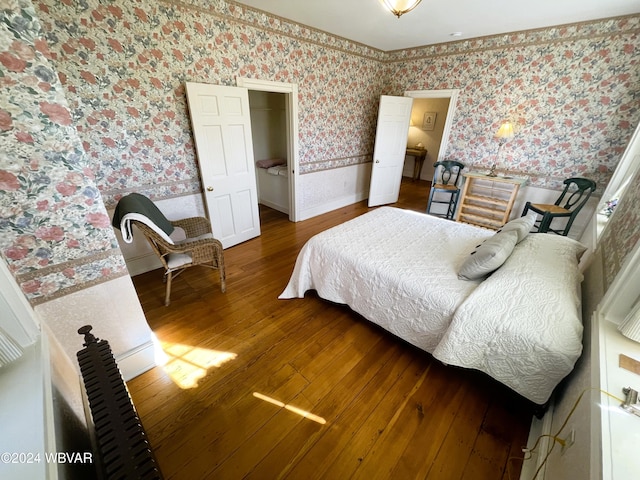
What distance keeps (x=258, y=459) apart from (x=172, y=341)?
108 centimetres

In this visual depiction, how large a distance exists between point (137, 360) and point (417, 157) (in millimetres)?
6830

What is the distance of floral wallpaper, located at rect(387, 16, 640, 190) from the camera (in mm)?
2814

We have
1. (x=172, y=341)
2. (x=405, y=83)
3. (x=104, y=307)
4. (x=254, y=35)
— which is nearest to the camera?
(x=104, y=307)

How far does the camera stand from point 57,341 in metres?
1.28

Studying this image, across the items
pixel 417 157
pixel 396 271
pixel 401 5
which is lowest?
pixel 396 271

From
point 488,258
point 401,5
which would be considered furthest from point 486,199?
point 401,5

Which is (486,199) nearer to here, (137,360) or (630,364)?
(630,364)

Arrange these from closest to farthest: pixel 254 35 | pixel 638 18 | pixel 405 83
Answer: pixel 638 18, pixel 254 35, pixel 405 83

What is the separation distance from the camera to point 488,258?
152 centimetres

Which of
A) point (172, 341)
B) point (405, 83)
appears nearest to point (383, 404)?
point (172, 341)

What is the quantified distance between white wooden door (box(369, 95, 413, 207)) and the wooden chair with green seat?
2.12m

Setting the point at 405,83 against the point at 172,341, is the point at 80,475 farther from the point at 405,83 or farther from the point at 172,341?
the point at 405,83

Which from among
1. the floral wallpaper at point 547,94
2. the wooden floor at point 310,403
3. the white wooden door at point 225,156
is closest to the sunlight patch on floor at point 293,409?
the wooden floor at point 310,403

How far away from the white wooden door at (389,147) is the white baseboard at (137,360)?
397 centimetres
